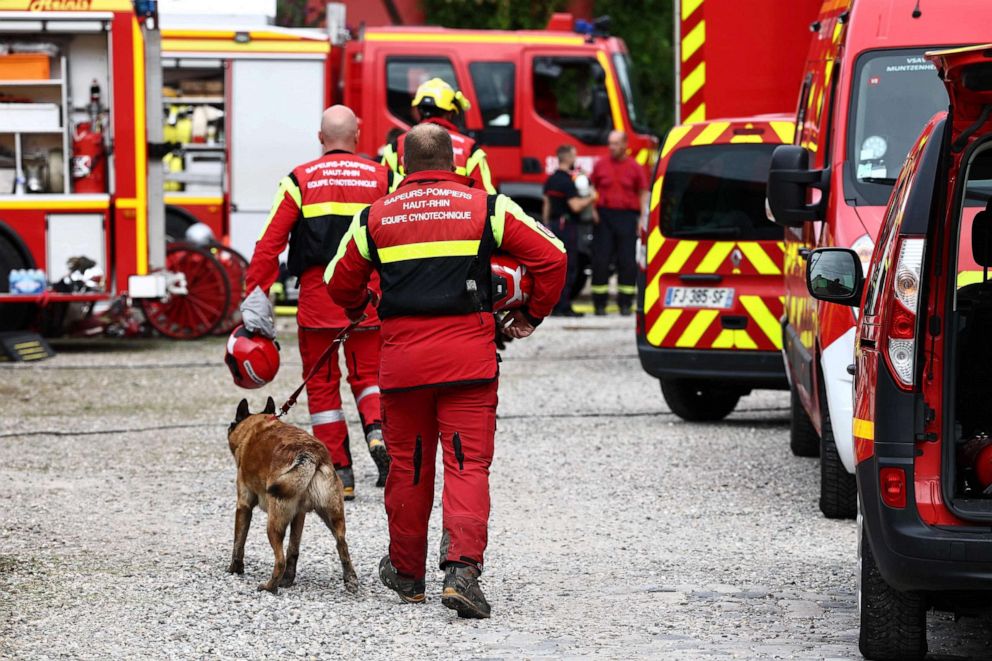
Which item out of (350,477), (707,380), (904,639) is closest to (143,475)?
(350,477)

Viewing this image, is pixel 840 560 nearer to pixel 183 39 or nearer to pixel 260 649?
pixel 260 649

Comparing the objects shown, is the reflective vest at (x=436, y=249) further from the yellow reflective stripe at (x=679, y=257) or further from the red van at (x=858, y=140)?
the yellow reflective stripe at (x=679, y=257)

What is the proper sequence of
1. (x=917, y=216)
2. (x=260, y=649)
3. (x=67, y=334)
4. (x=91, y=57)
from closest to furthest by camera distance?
(x=917, y=216) → (x=260, y=649) → (x=91, y=57) → (x=67, y=334)

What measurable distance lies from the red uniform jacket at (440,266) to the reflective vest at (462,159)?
7.88 ft

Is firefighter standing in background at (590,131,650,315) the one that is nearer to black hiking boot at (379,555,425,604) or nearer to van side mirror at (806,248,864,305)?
black hiking boot at (379,555,425,604)

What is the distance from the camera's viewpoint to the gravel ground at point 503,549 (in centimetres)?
573

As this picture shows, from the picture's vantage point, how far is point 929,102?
25.7ft

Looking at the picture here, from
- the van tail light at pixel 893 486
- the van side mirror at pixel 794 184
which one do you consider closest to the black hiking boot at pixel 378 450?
the van side mirror at pixel 794 184

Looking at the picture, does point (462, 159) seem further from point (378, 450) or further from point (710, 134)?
point (710, 134)

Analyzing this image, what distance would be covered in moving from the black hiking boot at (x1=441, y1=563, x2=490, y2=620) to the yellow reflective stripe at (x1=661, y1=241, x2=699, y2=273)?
503 cm

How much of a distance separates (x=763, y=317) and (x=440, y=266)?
16.0 ft

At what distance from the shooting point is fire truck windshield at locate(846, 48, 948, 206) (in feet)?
25.3

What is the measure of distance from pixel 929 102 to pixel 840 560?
83.3 inches

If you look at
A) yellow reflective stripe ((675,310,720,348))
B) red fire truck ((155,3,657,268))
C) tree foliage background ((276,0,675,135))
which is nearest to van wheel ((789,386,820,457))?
yellow reflective stripe ((675,310,720,348))
